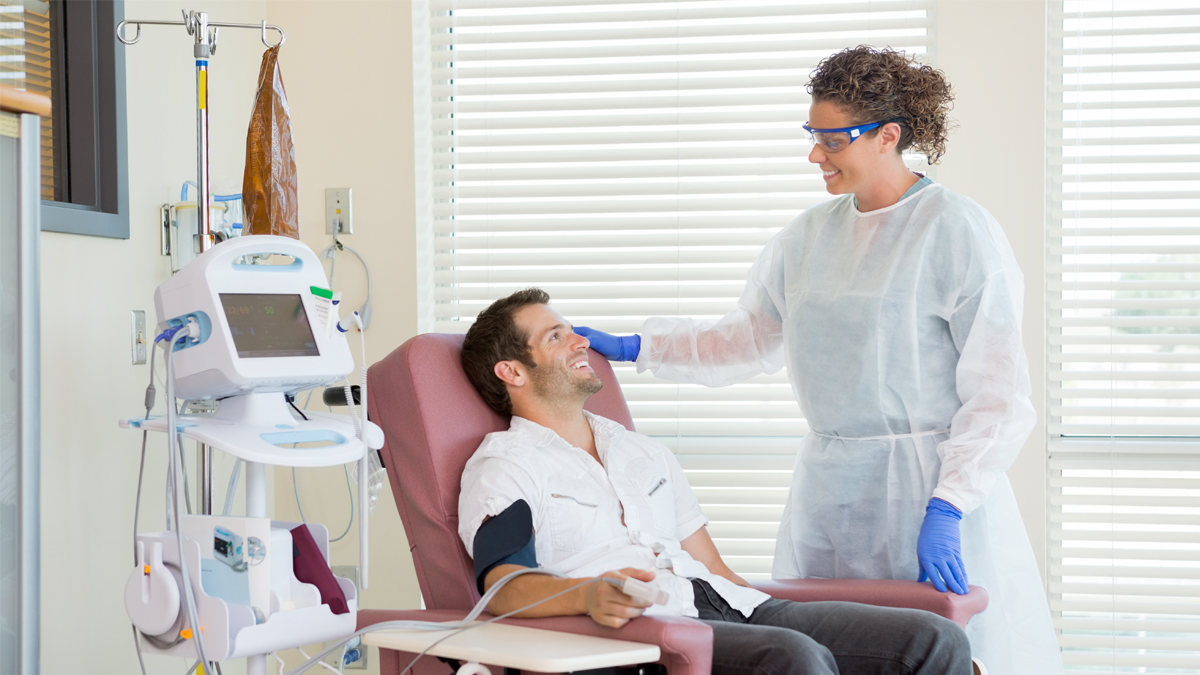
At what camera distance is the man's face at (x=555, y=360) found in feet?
5.82

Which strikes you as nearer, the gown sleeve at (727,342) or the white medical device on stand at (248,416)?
the white medical device on stand at (248,416)

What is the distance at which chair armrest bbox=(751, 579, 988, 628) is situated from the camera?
1.58 meters

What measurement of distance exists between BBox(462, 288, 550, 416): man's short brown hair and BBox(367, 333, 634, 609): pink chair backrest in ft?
0.08

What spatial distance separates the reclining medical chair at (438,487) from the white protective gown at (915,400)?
12 cm

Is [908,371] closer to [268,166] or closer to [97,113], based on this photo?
[268,166]

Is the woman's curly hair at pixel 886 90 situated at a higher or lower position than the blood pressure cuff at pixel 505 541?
higher

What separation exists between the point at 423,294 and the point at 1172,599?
6.97ft

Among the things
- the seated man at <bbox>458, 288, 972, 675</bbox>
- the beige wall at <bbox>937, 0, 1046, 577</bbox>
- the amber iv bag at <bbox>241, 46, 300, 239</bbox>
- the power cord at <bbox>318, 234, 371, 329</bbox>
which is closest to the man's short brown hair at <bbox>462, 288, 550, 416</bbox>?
the seated man at <bbox>458, 288, 972, 675</bbox>

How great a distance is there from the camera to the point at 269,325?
54.4 inches

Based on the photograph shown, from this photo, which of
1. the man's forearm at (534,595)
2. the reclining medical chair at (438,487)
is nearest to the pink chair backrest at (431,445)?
the reclining medical chair at (438,487)

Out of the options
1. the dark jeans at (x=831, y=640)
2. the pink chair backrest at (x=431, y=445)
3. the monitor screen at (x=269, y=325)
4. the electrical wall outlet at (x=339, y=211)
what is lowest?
the dark jeans at (x=831, y=640)

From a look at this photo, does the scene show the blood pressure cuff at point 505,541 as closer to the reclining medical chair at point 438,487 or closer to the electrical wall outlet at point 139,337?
the reclining medical chair at point 438,487

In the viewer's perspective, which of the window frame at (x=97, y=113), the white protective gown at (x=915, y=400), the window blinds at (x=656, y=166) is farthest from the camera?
the window blinds at (x=656, y=166)

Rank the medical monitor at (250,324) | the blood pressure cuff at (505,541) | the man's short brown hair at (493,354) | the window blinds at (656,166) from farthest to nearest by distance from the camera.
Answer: the window blinds at (656,166), the man's short brown hair at (493,354), the blood pressure cuff at (505,541), the medical monitor at (250,324)
